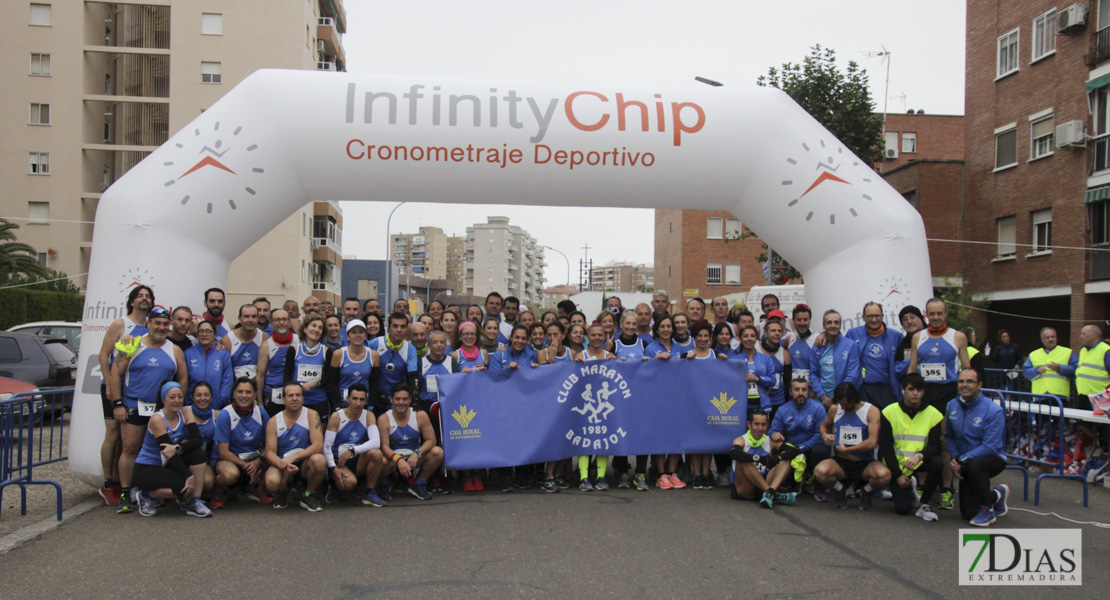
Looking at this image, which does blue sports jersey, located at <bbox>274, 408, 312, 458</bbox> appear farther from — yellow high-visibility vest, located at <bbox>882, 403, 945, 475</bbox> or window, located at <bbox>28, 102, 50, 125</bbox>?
window, located at <bbox>28, 102, 50, 125</bbox>

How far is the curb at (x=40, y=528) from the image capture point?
601 centimetres

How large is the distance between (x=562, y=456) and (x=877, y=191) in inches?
170

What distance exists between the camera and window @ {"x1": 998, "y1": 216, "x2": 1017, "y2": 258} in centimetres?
2386

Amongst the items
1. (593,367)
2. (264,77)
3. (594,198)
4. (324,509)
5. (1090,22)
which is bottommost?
(324,509)

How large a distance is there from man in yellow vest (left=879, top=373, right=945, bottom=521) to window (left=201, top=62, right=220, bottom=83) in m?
38.6

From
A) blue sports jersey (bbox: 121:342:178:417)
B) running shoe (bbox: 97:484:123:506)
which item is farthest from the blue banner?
running shoe (bbox: 97:484:123:506)

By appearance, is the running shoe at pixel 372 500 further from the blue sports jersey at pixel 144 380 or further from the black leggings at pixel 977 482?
the black leggings at pixel 977 482

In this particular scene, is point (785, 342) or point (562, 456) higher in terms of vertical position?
point (785, 342)

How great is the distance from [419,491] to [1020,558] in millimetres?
4888

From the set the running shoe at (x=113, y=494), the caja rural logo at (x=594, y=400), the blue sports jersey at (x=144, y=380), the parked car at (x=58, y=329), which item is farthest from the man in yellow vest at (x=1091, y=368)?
the parked car at (x=58, y=329)

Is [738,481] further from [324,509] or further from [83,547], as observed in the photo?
[83,547]

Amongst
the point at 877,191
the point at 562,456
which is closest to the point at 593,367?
the point at 562,456

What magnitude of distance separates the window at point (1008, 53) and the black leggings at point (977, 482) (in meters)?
21.0

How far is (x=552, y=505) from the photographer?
743cm
